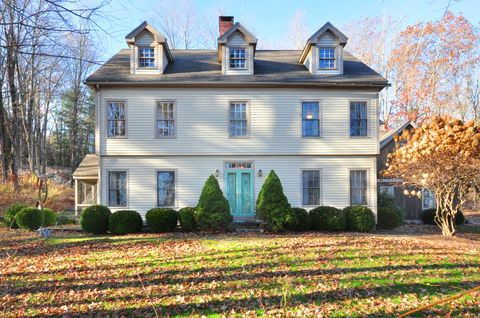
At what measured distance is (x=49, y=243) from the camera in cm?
970

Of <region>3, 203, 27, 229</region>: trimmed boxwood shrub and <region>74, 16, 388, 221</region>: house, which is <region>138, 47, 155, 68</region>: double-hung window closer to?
<region>74, 16, 388, 221</region>: house

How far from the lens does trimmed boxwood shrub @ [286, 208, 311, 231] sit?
441 inches

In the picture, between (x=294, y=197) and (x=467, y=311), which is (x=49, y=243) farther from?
(x=467, y=311)

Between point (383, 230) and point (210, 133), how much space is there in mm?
8372

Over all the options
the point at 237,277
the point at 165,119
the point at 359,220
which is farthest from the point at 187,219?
the point at 359,220

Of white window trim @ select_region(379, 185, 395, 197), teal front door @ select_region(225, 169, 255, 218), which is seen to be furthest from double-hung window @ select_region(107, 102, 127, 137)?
white window trim @ select_region(379, 185, 395, 197)

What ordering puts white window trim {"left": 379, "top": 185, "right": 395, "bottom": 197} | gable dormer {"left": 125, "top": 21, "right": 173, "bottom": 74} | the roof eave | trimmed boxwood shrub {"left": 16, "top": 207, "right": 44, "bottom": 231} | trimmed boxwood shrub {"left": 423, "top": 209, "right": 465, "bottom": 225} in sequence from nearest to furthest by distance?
trimmed boxwood shrub {"left": 16, "top": 207, "right": 44, "bottom": 231}
the roof eave
gable dormer {"left": 125, "top": 21, "right": 173, "bottom": 74}
trimmed boxwood shrub {"left": 423, "top": 209, "right": 465, "bottom": 225}
white window trim {"left": 379, "top": 185, "right": 395, "bottom": 197}

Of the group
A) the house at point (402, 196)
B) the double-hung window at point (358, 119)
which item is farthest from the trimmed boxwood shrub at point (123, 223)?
the house at point (402, 196)

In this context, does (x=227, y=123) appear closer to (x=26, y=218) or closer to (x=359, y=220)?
(x=359, y=220)

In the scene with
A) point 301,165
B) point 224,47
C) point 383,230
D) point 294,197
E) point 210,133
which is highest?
point 224,47

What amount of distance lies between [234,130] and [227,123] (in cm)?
43

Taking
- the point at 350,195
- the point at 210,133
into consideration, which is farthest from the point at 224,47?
the point at 350,195

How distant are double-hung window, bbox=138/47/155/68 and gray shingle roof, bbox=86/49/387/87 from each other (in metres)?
0.67

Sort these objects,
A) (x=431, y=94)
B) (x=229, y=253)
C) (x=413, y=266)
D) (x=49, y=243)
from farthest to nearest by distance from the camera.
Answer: (x=431, y=94) → (x=49, y=243) → (x=229, y=253) → (x=413, y=266)
